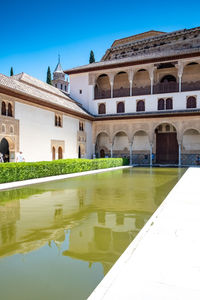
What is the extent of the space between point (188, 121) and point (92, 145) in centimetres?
965

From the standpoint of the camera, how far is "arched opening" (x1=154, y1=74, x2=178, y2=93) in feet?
83.0

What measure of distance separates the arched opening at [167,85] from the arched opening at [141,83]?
1.14 m

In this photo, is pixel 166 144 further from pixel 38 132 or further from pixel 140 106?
pixel 38 132

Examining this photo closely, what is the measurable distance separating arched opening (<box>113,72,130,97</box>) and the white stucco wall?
8122 mm

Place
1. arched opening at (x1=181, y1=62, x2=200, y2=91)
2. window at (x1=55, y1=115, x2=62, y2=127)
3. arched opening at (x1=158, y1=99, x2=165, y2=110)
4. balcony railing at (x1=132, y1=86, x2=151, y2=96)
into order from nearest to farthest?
window at (x1=55, y1=115, x2=62, y2=127) → arched opening at (x1=158, y1=99, x2=165, y2=110) → arched opening at (x1=181, y1=62, x2=200, y2=91) → balcony railing at (x1=132, y1=86, x2=151, y2=96)

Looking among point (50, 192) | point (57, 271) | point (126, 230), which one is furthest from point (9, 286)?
point (50, 192)

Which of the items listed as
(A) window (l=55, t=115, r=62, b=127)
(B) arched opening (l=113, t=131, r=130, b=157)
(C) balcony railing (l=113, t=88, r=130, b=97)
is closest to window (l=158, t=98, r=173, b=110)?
(C) balcony railing (l=113, t=88, r=130, b=97)

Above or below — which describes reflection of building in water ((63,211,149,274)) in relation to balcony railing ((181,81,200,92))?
below

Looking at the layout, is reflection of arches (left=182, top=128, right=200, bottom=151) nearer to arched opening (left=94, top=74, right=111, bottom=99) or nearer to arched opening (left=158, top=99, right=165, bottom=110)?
arched opening (left=158, top=99, right=165, bottom=110)

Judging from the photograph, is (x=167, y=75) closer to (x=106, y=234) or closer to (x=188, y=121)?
(x=188, y=121)

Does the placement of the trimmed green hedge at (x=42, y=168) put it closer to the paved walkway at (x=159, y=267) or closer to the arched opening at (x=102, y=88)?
the paved walkway at (x=159, y=267)

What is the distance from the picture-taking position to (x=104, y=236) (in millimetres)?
4113

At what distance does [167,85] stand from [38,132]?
14.6 metres

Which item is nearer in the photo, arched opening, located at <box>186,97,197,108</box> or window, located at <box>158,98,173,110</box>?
arched opening, located at <box>186,97,197,108</box>
